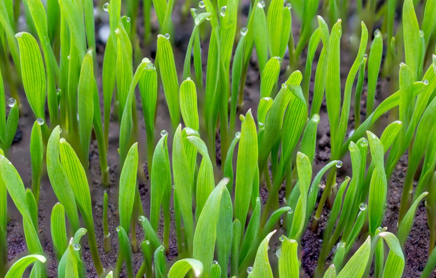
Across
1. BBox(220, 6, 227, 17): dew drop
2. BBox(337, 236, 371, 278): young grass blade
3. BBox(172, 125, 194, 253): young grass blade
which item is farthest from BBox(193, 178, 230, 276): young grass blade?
BBox(220, 6, 227, 17): dew drop

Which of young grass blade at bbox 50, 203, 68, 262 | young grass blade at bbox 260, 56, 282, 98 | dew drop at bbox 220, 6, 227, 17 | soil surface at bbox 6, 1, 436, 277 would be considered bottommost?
soil surface at bbox 6, 1, 436, 277

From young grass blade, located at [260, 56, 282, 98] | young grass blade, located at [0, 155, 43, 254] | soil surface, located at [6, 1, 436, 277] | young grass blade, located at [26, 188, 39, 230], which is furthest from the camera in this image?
soil surface, located at [6, 1, 436, 277]

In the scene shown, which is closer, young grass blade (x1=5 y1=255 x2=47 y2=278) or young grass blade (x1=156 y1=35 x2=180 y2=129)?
young grass blade (x1=5 y1=255 x2=47 y2=278)

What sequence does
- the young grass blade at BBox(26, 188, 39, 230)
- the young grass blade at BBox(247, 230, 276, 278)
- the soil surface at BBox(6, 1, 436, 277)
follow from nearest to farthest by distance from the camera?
the young grass blade at BBox(247, 230, 276, 278)
the young grass blade at BBox(26, 188, 39, 230)
the soil surface at BBox(6, 1, 436, 277)

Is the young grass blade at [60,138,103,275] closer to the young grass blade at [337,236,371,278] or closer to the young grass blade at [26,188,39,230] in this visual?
the young grass blade at [26,188,39,230]

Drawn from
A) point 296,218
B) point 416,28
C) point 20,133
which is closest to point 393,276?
point 296,218

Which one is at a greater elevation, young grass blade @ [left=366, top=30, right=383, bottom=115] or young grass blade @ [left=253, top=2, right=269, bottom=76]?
young grass blade @ [left=253, top=2, right=269, bottom=76]

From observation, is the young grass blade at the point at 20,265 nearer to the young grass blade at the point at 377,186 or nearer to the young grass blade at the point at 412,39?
the young grass blade at the point at 377,186

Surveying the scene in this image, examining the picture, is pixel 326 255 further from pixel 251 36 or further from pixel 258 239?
pixel 251 36
